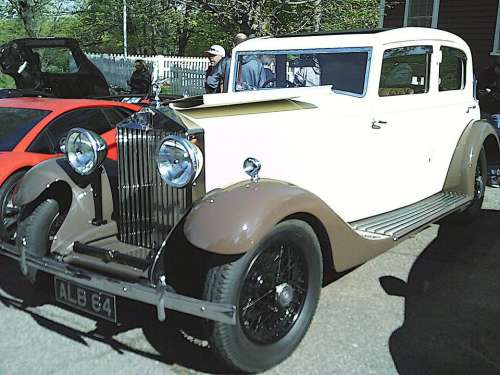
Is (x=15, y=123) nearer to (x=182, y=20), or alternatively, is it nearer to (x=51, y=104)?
(x=51, y=104)

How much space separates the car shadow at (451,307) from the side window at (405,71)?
1.42 m

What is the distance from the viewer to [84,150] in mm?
3332

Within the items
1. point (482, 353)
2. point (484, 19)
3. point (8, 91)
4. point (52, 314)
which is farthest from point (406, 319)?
point (484, 19)

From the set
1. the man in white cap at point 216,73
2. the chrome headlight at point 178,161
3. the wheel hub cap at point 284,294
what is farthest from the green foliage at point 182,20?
the wheel hub cap at point 284,294

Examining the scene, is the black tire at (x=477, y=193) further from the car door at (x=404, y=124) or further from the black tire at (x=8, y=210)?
the black tire at (x=8, y=210)

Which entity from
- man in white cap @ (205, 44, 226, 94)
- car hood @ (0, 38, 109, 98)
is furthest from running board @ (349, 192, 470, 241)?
car hood @ (0, 38, 109, 98)

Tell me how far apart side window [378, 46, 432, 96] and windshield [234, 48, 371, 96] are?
0.20 metres

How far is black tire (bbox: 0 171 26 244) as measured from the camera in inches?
165

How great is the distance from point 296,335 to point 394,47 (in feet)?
7.77

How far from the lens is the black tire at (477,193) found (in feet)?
17.6

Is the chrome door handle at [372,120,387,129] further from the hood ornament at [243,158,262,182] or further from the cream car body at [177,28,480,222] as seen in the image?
the hood ornament at [243,158,262,182]

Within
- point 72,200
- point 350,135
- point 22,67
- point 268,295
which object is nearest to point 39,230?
point 72,200

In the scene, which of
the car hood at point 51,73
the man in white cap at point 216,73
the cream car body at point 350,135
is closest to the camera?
the cream car body at point 350,135

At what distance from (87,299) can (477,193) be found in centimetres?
414
